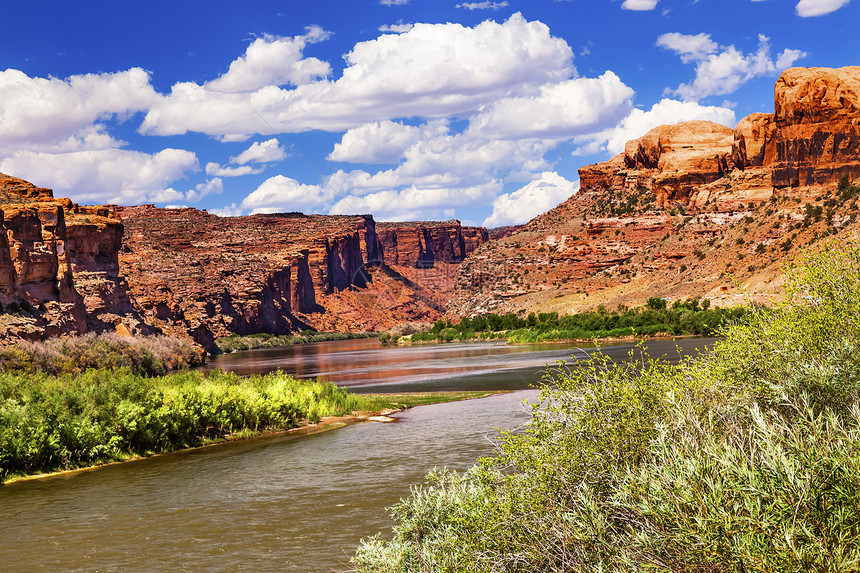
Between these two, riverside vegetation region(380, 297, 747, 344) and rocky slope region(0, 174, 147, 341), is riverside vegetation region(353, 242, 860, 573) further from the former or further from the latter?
riverside vegetation region(380, 297, 747, 344)

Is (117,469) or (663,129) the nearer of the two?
(117,469)

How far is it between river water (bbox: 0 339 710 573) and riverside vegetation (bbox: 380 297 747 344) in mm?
41885

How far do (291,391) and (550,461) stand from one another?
22531 millimetres

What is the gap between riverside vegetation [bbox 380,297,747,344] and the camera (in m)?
74.5

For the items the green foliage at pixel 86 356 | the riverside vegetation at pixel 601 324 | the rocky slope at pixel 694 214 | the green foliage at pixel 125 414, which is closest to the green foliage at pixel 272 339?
the rocky slope at pixel 694 214

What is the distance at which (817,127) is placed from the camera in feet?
345

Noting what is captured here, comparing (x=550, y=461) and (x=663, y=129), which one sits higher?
(x=663, y=129)

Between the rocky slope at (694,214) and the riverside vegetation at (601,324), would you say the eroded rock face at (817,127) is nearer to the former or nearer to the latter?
the rocky slope at (694,214)

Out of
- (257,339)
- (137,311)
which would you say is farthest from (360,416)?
(257,339)

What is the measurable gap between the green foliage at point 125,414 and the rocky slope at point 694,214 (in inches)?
2379

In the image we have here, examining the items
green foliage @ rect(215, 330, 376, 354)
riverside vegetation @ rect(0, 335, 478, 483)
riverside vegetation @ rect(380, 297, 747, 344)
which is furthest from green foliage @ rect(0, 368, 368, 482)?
green foliage @ rect(215, 330, 376, 354)

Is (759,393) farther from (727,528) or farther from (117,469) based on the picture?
(117,469)

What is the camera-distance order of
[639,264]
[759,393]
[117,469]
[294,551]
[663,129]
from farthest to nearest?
1. [663,129]
2. [639,264]
3. [117,469]
4. [294,551]
5. [759,393]

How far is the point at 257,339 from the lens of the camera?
155250mm
